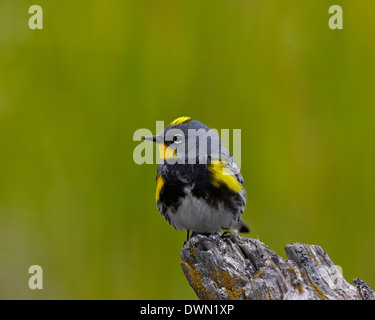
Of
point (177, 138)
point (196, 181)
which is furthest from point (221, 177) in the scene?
point (177, 138)

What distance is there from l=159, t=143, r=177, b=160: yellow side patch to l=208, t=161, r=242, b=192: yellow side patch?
0.31 metres

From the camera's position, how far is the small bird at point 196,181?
154 inches

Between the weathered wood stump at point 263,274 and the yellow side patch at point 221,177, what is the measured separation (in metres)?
0.61

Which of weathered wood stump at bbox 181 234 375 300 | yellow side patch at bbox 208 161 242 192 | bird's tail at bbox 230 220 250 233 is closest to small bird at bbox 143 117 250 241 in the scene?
yellow side patch at bbox 208 161 242 192

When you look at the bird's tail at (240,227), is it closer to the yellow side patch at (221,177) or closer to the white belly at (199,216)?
the white belly at (199,216)

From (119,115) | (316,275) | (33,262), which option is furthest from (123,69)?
(316,275)

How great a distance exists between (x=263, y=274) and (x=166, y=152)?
1513mm

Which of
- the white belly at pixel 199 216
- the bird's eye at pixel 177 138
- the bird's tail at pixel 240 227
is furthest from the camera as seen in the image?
the bird's tail at pixel 240 227

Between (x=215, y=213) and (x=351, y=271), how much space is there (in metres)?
1.57

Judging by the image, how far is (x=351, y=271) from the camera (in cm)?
484

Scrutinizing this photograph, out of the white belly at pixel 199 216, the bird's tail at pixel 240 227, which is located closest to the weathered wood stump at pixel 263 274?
the white belly at pixel 199 216

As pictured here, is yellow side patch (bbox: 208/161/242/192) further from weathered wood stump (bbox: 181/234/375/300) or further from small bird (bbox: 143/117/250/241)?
weathered wood stump (bbox: 181/234/375/300)

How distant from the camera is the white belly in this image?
3.91m
